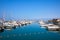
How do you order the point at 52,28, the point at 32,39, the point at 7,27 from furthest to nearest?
the point at 7,27, the point at 52,28, the point at 32,39

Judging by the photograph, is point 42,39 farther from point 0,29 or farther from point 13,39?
point 0,29

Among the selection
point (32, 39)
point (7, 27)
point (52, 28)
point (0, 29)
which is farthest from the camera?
point (7, 27)

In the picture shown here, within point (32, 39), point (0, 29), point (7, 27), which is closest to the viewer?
point (32, 39)

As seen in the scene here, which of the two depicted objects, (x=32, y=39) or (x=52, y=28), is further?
(x=52, y=28)

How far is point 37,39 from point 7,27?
4964 mm

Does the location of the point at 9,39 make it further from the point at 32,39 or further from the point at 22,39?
the point at 32,39

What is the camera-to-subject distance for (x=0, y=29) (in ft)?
28.9

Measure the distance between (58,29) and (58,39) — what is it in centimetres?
317

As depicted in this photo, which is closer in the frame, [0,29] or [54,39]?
[54,39]

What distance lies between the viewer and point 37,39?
242 inches

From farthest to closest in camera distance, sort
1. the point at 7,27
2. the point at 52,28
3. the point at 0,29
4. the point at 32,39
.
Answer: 1. the point at 7,27
2. the point at 52,28
3. the point at 0,29
4. the point at 32,39

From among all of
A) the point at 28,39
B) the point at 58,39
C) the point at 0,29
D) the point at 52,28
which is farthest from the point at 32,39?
the point at 52,28

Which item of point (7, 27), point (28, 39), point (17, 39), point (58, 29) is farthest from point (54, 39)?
point (7, 27)

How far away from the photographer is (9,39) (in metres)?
6.15
